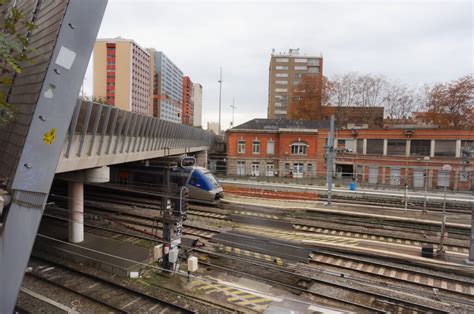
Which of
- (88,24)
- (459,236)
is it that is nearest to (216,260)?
(88,24)

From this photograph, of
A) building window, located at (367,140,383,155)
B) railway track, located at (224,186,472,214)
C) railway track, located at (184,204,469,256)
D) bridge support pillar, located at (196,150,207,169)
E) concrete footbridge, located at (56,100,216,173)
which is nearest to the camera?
concrete footbridge, located at (56,100,216,173)

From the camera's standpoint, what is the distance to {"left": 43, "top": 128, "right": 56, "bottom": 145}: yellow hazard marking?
5.35 metres

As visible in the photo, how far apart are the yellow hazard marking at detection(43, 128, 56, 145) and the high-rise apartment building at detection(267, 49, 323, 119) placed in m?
84.2

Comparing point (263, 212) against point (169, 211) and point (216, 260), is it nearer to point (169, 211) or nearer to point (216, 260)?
point (216, 260)

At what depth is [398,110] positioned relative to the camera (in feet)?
170

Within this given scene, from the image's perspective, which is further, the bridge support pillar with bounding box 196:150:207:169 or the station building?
the bridge support pillar with bounding box 196:150:207:169

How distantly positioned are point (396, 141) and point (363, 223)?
21.4 m

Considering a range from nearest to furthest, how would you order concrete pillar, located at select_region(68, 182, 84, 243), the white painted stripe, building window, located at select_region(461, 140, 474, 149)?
the white painted stripe < concrete pillar, located at select_region(68, 182, 84, 243) < building window, located at select_region(461, 140, 474, 149)

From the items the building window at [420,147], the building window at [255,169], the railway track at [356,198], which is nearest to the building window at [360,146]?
the building window at [420,147]

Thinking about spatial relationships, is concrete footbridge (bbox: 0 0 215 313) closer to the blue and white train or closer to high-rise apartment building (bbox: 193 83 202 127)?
the blue and white train

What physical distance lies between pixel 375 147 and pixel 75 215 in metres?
32.4

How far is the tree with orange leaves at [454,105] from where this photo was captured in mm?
39562

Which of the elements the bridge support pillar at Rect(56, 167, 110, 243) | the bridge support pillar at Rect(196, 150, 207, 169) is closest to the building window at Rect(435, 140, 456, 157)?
the bridge support pillar at Rect(196, 150, 207, 169)

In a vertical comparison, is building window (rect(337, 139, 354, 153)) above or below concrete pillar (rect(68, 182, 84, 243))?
above
